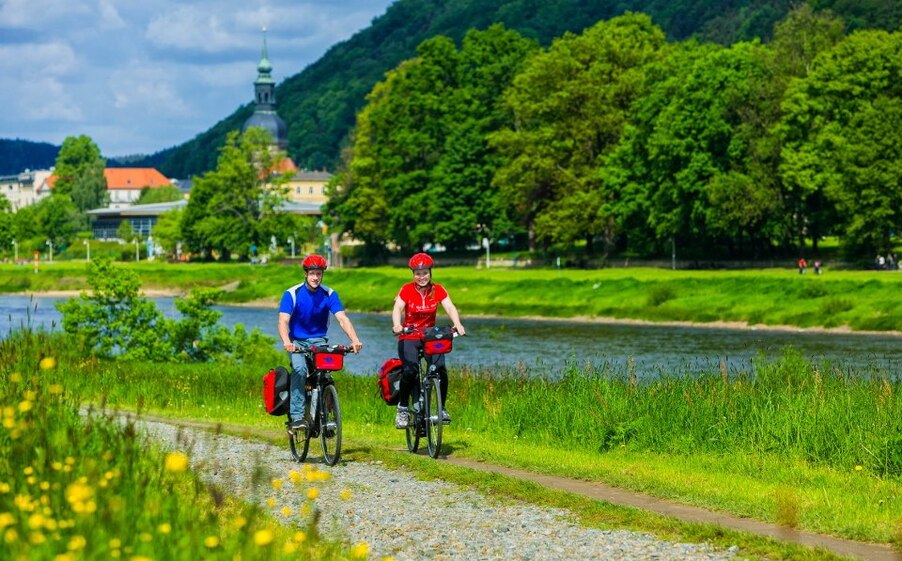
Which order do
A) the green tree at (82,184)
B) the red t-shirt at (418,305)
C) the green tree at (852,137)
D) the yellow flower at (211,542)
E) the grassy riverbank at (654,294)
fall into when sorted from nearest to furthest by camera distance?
the yellow flower at (211,542), the red t-shirt at (418,305), the grassy riverbank at (654,294), the green tree at (852,137), the green tree at (82,184)

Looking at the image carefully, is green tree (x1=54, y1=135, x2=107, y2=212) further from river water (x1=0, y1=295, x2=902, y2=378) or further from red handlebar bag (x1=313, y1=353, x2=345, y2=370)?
red handlebar bag (x1=313, y1=353, x2=345, y2=370)

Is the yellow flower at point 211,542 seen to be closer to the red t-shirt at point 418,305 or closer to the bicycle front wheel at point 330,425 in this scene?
the bicycle front wheel at point 330,425

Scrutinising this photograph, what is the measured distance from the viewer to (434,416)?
54.8 ft

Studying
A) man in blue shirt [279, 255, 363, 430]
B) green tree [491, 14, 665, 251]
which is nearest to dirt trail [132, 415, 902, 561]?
man in blue shirt [279, 255, 363, 430]

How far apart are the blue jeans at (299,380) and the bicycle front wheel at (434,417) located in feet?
4.64

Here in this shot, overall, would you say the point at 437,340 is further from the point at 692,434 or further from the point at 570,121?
the point at 570,121

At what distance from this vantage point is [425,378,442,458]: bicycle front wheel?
1644 cm

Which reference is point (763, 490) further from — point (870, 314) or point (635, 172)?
point (635, 172)

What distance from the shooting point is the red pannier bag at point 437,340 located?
53.7 ft

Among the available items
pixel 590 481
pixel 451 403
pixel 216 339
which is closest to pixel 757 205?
pixel 216 339

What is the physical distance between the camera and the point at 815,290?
198 feet

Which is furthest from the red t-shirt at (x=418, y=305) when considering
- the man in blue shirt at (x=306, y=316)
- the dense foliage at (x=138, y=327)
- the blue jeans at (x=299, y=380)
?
the dense foliage at (x=138, y=327)

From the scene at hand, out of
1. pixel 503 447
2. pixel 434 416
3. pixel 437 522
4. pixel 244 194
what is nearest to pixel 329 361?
pixel 434 416

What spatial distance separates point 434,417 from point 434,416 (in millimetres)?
63
